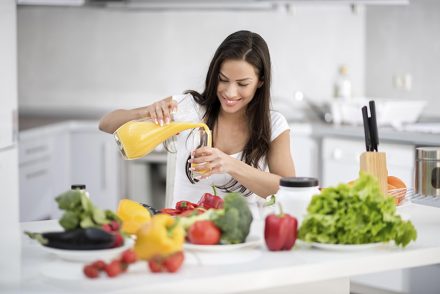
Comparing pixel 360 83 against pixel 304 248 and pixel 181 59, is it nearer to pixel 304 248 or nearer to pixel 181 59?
pixel 181 59

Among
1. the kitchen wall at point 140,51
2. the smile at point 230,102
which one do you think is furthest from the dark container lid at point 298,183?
the kitchen wall at point 140,51

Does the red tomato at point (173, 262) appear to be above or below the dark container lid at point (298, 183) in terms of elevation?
below

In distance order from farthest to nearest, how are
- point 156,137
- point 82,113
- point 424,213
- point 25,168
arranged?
point 82,113, point 25,168, point 424,213, point 156,137

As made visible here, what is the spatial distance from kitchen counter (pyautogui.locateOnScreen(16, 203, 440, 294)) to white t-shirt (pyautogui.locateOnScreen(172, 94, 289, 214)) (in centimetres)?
86

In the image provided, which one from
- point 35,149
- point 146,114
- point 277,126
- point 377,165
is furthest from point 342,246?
point 35,149

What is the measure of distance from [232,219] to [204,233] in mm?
75

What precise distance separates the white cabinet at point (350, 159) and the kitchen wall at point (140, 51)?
3.08ft

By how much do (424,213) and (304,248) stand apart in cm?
68

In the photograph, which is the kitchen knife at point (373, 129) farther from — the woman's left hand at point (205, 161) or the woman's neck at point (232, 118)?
the woman's neck at point (232, 118)

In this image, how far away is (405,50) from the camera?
5.34 metres

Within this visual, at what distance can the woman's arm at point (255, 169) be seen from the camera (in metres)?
2.44

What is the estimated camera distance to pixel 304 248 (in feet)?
6.62

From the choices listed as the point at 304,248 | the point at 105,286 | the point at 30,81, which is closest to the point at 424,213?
the point at 304,248

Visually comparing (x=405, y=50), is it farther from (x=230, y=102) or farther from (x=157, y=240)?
(x=157, y=240)
